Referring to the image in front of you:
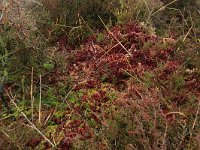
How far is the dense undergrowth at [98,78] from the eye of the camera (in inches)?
157

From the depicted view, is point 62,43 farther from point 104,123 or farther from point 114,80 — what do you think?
point 104,123

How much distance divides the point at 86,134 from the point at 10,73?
4.65 feet

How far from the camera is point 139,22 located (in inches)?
243

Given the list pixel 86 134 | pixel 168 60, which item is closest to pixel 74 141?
pixel 86 134

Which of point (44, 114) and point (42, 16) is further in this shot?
point (42, 16)

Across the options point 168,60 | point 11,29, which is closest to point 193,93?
point 168,60

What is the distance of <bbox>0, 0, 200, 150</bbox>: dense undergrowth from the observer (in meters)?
3.98

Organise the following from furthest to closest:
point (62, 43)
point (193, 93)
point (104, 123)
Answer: point (62, 43) → point (193, 93) → point (104, 123)

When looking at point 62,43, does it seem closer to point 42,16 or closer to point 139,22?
point 42,16

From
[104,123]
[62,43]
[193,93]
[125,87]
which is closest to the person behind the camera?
[104,123]

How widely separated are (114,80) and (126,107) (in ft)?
3.37

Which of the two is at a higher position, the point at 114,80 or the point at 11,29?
the point at 11,29

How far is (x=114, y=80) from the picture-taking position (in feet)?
17.0

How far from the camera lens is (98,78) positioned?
17.2 ft
